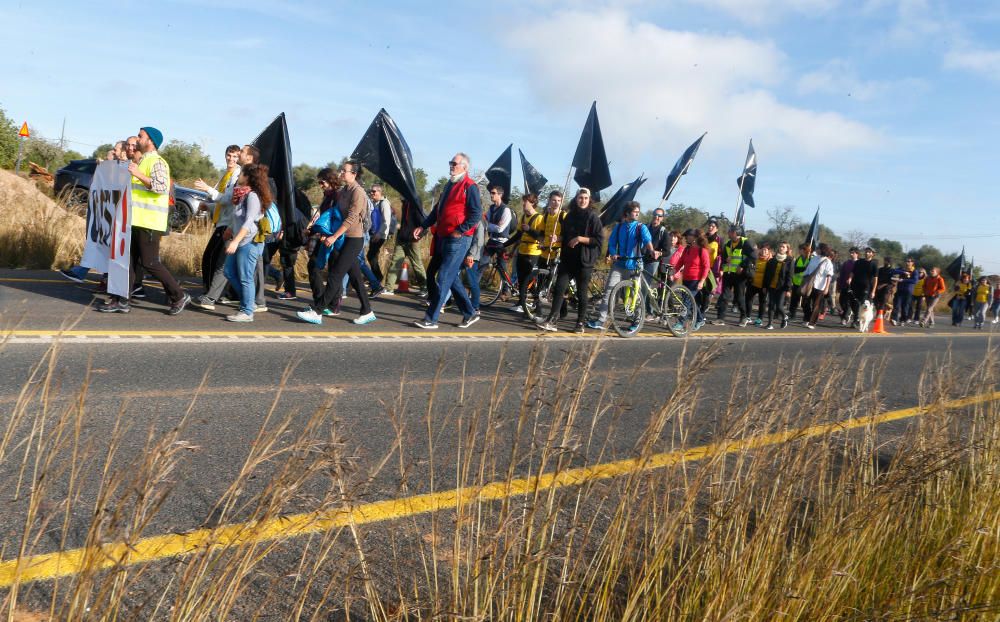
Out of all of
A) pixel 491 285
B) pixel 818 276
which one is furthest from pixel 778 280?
pixel 491 285

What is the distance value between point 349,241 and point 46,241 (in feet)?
17.0

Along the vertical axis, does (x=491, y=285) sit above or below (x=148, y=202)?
below

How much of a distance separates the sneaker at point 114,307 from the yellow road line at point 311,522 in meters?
5.57

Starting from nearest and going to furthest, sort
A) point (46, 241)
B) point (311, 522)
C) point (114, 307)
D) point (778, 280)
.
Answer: point (311, 522)
point (114, 307)
point (46, 241)
point (778, 280)

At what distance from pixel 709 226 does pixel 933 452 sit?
41.6 feet

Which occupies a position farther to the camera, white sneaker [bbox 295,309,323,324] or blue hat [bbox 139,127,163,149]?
white sneaker [bbox 295,309,323,324]

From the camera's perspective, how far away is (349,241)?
947 centimetres

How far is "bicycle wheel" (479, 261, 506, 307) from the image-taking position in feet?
45.3

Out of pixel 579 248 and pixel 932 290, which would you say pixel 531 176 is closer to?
pixel 579 248

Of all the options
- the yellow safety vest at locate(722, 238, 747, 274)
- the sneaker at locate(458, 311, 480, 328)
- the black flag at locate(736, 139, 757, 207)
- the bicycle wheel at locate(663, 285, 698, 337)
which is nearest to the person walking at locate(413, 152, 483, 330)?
the sneaker at locate(458, 311, 480, 328)

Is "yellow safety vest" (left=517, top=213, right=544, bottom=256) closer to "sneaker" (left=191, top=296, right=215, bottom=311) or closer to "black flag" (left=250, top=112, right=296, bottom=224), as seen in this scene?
"black flag" (left=250, top=112, right=296, bottom=224)

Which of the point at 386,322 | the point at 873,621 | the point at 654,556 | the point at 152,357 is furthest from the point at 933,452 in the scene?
the point at 386,322

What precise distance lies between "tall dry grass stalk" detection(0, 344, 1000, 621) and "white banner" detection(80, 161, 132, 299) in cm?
498

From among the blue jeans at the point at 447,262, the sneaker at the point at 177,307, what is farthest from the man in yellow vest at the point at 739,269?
the sneaker at the point at 177,307
